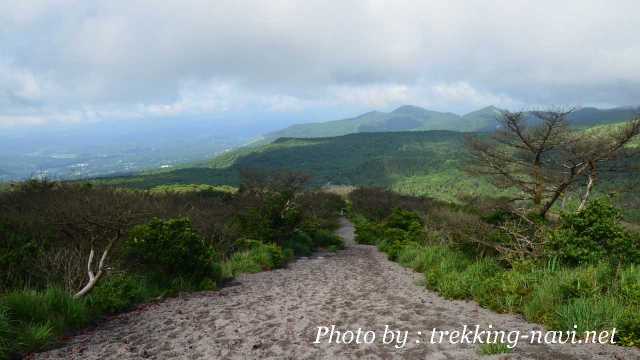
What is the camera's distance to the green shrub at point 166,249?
1206cm

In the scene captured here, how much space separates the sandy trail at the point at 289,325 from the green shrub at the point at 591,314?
546mm

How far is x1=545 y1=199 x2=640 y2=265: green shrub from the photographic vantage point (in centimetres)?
1033

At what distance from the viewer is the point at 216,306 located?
35.6ft

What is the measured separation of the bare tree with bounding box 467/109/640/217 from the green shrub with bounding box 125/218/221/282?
1638 centimetres

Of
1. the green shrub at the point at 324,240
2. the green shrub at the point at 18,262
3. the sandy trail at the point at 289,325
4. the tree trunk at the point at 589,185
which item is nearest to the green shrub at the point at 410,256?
the sandy trail at the point at 289,325

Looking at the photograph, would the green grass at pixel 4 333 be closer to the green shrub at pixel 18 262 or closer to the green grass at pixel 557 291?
the green shrub at pixel 18 262

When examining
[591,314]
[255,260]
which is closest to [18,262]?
[255,260]

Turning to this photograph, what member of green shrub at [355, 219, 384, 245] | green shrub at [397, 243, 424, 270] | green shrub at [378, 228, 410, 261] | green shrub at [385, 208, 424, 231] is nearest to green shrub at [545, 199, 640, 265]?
green shrub at [397, 243, 424, 270]

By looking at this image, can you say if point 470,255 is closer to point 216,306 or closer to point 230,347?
point 216,306

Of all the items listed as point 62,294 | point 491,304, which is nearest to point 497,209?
point 491,304

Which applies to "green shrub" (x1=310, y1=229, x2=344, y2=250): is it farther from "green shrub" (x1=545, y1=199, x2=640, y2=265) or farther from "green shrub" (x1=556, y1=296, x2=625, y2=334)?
"green shrub" (x1=556, y1=296, x2=625, y2=334)

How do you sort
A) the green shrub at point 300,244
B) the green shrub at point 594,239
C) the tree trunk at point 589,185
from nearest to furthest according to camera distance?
the green shrub at point 594,239, the tree trunk at point 589,185, the green shrub at point 300,244

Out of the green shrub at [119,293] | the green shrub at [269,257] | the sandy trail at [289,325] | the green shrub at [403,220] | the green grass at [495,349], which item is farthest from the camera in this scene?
the green shrub at [403,220]

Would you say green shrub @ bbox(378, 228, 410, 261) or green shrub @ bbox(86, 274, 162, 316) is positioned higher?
green shrub @ bbox(86, 274, 162, 316)
